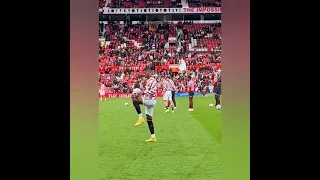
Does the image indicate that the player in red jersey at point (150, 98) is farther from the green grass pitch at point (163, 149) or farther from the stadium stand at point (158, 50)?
the stadium stand at point (158, 50)

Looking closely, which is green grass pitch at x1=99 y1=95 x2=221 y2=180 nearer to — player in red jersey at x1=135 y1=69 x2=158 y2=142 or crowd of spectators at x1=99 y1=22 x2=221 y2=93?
player in red jersey at x1=135 y1=69 x2=158 y2=142

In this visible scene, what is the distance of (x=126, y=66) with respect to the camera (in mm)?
24156

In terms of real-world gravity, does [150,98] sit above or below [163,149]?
above

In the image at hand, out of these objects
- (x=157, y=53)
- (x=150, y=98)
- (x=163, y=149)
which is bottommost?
(x=163, y=149)

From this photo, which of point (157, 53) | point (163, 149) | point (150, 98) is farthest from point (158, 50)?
point (163, 149)

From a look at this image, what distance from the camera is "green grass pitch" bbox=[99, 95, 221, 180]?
20.5ft

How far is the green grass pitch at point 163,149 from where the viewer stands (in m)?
6.26

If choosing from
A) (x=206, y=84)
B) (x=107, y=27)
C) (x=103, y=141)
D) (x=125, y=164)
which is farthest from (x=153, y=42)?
(x=125, y=164)

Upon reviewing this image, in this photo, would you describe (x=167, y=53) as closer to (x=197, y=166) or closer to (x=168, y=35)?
(x=168, y=35)

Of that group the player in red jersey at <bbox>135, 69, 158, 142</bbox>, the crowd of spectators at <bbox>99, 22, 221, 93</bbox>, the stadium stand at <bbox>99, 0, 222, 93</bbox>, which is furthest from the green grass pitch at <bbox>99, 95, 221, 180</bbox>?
the stadium stand at <bbox>99, 0, 222, 93</bbox>

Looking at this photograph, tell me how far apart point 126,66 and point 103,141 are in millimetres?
15453

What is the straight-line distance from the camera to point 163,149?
7.95m

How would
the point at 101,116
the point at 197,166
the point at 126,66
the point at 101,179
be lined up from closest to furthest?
the point at 101,179 < the point at 197,166 < the point at 101,116 < the point at 126,66

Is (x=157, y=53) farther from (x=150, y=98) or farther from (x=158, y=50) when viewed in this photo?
(x=150, y=98)
